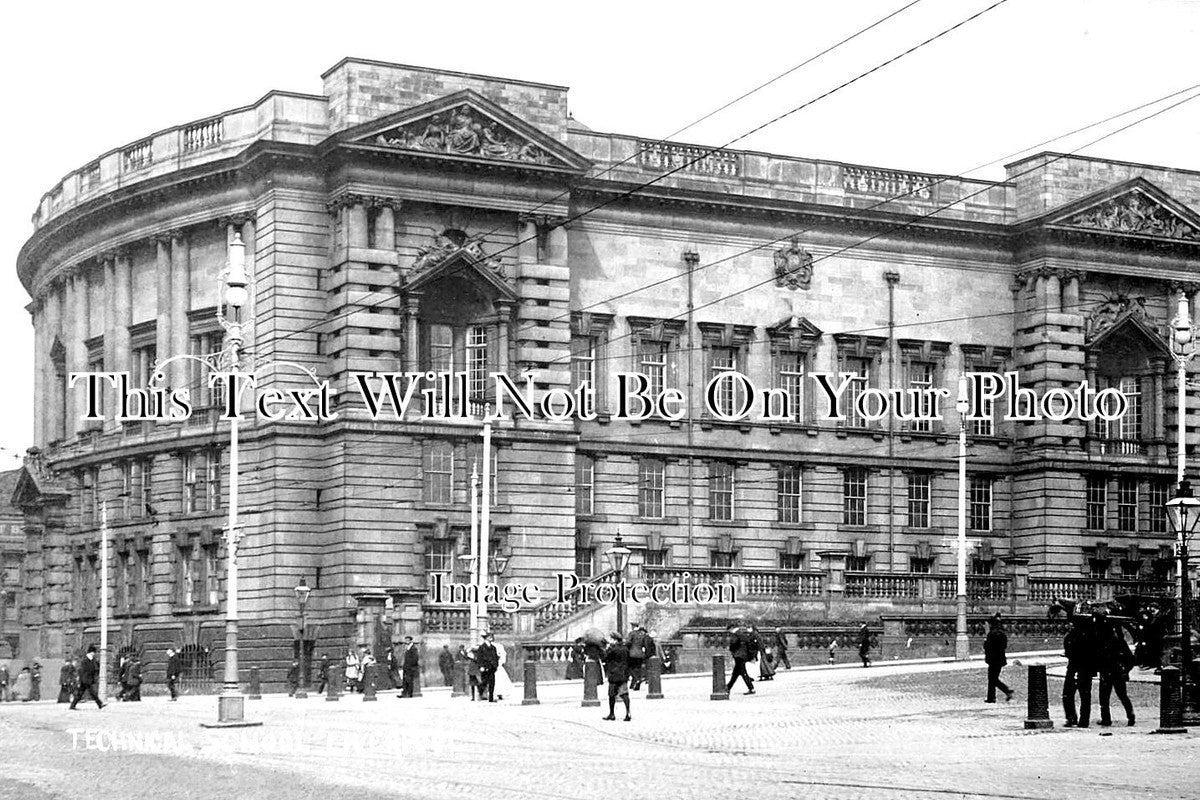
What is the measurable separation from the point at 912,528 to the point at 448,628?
20842 millimetres

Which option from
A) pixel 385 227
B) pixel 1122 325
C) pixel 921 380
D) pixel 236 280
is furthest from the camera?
pixel 1122 325

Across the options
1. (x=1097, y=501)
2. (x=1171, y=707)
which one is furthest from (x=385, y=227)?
→ (x=1171, y=707)

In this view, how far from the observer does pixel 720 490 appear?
72.2 meters

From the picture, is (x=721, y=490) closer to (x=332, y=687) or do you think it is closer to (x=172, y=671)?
(x=172, y=671)

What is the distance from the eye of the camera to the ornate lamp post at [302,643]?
57.9 m

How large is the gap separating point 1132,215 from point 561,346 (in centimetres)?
2310

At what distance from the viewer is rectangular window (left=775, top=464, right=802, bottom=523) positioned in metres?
73.2

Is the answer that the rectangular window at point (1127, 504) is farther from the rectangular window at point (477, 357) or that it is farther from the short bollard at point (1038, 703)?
the short bollard at point (1038, 703)

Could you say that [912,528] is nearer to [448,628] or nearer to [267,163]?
[448,628]

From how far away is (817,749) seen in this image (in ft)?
107

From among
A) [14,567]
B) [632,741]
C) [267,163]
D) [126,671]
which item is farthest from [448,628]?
[14,567]

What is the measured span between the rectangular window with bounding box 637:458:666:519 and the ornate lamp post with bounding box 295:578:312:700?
41.1 ft

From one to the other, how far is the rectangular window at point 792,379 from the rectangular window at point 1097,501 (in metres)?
11.3

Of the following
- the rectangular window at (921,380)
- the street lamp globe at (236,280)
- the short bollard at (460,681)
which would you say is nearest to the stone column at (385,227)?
the short bollard at (460,681)
